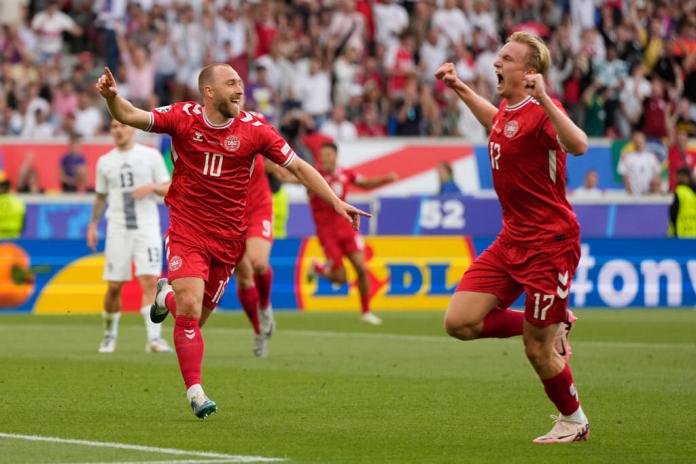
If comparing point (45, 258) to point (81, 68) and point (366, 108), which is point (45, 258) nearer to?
point (81, 68)

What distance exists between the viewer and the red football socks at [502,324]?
33.2 feet

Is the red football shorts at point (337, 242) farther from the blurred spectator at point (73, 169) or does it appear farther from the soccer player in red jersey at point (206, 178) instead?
the soccer player in red jersey at point (206, 178)

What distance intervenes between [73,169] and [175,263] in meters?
16.7

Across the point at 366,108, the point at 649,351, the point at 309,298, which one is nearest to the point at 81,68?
the point at 366,108

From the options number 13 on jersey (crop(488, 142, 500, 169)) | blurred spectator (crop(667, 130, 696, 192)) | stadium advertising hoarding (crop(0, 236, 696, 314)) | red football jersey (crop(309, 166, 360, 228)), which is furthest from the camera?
blurred spectator (crop(667, 130, 696, 192))

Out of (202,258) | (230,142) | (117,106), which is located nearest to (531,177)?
(230,142)

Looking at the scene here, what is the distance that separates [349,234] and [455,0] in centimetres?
1239

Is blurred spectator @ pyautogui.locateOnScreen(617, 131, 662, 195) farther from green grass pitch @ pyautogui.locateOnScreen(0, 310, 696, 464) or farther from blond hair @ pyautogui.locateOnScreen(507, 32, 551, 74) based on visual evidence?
blond hair @ pyautogui.locateOnScreen(507, 32, 551, 74)

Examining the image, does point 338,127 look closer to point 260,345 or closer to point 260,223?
point 260,223

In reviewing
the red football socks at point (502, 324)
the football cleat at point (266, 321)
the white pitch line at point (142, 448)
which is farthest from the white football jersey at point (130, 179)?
the red football socks at point (502, 324)

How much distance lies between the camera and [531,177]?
9.81 meters

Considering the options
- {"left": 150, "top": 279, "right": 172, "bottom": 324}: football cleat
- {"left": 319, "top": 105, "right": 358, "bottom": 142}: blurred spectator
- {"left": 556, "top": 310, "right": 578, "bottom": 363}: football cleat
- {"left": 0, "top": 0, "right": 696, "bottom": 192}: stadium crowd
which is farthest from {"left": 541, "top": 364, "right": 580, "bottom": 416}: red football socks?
{"left": 319, "top": 105, "right": 358, "bottom": 142}: blurred spectator

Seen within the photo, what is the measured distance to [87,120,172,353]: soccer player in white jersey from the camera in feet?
55.1

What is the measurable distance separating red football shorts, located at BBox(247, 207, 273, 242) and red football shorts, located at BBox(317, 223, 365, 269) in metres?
5.01
